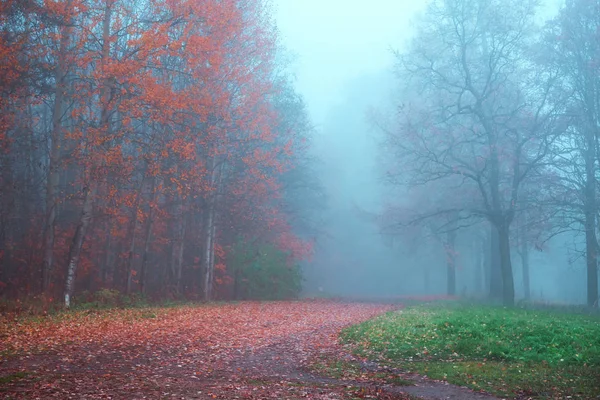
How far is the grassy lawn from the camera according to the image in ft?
27.5

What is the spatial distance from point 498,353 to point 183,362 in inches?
242

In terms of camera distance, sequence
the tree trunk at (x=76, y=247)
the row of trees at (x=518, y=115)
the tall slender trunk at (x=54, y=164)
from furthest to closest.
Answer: the row of trees at (x=518, y=115)
the tall slender trunk at (x=54, y=164)
the tree trunk at (x=76, y=247)

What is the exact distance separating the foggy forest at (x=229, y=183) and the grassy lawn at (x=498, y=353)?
8 cm

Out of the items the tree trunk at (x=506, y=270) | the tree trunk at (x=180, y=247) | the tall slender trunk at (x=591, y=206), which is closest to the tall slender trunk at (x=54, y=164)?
the tree trunk at (x=180, y=247)

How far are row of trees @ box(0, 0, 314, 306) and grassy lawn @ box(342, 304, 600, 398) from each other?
10.6 metres

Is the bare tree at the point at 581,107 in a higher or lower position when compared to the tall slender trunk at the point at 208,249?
higher

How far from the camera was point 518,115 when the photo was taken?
2361 centimetres

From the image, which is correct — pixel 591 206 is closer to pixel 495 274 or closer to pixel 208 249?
pixel 495 274

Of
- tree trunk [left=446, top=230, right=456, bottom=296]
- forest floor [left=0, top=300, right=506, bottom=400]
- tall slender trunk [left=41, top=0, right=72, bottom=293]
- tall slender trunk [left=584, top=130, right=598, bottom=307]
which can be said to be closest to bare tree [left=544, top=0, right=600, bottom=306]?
tall slender trunk [left=584, top=130, right=598, bottom=307]

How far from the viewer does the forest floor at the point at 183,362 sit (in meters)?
7.86

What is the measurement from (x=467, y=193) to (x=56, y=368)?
962 inches

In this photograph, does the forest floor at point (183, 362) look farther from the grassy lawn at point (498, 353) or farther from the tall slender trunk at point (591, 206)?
the tall slender trunk at point (591, 206)

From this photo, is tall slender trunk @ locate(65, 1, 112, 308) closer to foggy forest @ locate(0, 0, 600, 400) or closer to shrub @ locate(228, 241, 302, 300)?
foggy forest @ locate(0, 0, 600, 400)

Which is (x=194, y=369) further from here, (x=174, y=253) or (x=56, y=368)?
(x=174, y=253)
